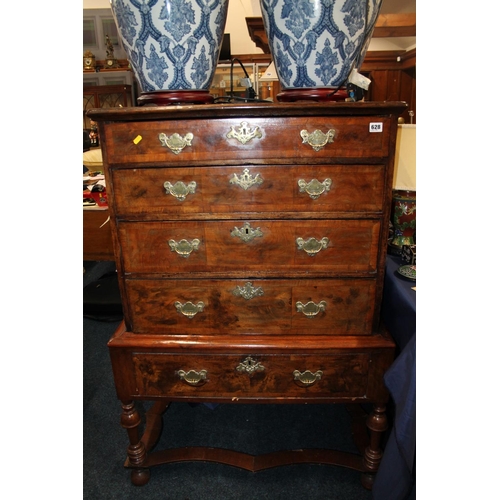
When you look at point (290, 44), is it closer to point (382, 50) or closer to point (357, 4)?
point (357, 4)

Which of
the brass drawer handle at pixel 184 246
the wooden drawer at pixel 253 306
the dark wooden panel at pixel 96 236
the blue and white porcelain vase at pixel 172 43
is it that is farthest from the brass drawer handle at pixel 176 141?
the dark wooden panel at pixel 96 236

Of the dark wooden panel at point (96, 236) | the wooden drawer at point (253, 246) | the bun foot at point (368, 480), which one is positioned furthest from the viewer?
the dark wooden panel at point (96, 236)

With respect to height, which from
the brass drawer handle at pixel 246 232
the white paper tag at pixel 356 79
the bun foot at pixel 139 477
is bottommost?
the bun foot at pixel 139 477

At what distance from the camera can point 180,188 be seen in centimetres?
95

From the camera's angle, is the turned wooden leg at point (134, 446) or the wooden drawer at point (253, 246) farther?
the turned wooden leg at point (134, 446)

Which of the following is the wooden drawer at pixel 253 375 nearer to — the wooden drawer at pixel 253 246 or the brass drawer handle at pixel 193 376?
the brass drawer handle at pixel 193 376

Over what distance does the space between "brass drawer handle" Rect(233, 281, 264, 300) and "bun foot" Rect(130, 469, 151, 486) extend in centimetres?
72

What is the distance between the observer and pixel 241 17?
18.7 ft

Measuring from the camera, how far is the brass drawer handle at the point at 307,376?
1081mm

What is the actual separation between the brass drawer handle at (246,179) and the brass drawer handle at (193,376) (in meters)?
0.54

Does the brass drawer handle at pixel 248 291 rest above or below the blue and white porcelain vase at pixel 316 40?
below

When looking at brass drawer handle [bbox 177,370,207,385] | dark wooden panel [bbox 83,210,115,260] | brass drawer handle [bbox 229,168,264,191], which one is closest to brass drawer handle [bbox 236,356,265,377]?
brass drawer handle [bbox 177,370,207,385]

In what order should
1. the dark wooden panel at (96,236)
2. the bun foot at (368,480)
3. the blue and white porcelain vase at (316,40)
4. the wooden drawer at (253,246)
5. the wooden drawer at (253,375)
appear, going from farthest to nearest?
the dark wooden panel at (96,236) < the bun foot at (368,480) < the wooden drawer at (253,375) < the wooden drawer at (253,246) < the blue and white porcelain vase at (316,40)

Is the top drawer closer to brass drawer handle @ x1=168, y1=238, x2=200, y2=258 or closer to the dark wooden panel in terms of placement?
brass drawer handle @ x1=168, y1=238, x2=200, y2=258
